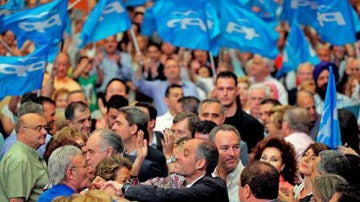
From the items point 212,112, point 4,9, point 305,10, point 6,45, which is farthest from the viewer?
A: point 305,10

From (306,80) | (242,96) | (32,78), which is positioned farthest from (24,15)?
(306,80)

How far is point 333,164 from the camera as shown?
41.6ft

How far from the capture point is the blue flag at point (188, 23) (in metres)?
19.0

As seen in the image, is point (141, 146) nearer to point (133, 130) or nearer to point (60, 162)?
point (133, 130)

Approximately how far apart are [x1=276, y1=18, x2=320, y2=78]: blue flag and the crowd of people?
0.31m

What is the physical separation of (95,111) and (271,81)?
9.48 feet

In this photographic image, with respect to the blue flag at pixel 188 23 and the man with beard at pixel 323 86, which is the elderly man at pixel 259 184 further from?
the man with beard at pixel 323 86

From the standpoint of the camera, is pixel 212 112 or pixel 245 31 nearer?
pixel 212 112

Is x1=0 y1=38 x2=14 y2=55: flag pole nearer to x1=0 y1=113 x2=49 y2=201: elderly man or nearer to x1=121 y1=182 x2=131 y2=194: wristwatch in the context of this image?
x1=0 y1=113 x2=49 y2=201: elderly man

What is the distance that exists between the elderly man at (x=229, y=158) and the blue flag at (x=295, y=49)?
634cm

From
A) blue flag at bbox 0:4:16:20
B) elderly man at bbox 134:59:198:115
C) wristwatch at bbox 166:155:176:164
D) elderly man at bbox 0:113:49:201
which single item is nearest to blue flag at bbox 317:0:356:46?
elderly man at bbox 134:59:198:115

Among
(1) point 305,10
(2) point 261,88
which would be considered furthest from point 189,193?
(1) point 305,10

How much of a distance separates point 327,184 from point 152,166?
8.79 feet

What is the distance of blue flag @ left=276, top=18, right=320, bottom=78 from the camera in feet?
65.9
